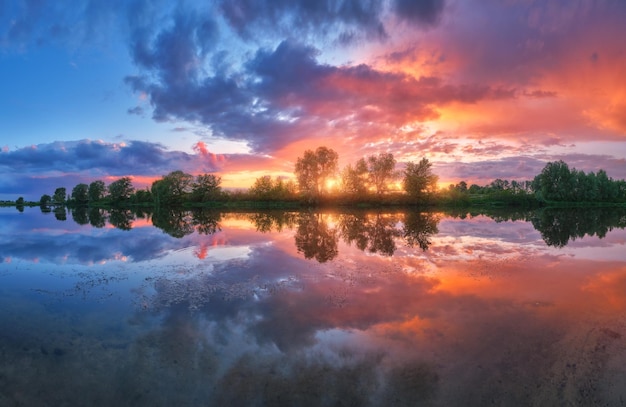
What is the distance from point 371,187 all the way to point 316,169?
16.6 m

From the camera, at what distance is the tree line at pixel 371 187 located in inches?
3393

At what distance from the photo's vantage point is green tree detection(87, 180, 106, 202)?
14738cm

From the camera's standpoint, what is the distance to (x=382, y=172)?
8850cm

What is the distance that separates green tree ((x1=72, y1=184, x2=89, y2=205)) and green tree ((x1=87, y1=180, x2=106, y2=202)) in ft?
25.0

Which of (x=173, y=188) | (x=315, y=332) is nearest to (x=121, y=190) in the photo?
(x=173, y=188)

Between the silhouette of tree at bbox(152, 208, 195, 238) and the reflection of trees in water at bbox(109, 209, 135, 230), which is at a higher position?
the reflection of trees in water at bbox(109, 209, 135, 230)

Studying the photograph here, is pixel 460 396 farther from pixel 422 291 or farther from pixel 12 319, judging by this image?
pixel 12 319

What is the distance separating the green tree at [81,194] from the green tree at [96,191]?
761cm

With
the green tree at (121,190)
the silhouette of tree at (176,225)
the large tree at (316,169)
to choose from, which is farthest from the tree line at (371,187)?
the silhouette of tree at (176,225)

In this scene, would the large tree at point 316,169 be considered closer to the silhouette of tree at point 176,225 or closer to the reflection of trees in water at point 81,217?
the silhouette of tree at point 176,225

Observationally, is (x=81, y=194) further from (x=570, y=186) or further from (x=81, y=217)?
(x=570, y=186)

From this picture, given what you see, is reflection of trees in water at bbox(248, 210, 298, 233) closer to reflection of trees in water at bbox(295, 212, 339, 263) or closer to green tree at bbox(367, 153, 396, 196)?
reflection of trees in water at bbox(295, 212, 339, 263)

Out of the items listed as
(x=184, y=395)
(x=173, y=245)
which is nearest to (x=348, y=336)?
(x=184, y=395)

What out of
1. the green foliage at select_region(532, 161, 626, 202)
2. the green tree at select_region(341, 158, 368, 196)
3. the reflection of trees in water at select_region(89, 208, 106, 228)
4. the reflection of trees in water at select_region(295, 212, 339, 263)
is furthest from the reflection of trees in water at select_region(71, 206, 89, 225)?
the green foliage at select_region(532, 161, 626, 202)
